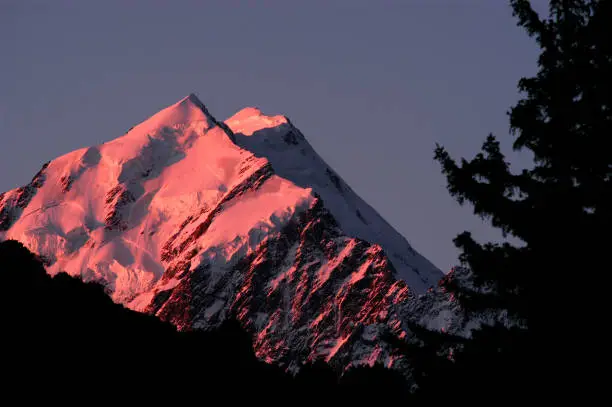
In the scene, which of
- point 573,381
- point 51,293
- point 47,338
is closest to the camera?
point 573,381

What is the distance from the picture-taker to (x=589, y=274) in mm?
24500

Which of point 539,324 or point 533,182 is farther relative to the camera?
point 533,182

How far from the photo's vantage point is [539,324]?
25.1 m

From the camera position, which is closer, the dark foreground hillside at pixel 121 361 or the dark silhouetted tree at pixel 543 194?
the dark silhouetted tree at pixel 543 194

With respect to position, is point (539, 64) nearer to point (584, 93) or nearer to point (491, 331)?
point (584, 93)

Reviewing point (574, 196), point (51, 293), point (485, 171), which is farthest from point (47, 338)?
point (574, 196)

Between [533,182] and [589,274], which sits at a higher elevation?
[533,182]

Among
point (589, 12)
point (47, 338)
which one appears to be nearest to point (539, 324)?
point (589, 12)

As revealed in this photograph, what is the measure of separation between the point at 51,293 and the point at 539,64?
17.0 metres

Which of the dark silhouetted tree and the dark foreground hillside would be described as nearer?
the dark silhouetted tree

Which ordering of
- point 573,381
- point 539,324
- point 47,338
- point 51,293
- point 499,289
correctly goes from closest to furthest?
point 573,381, point 539,324, point 499,289, point 47,338, point 51,293

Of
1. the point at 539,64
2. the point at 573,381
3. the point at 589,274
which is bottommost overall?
the point at 573,381

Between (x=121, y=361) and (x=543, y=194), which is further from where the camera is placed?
(x=121, y=361)

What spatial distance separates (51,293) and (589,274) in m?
19.2
